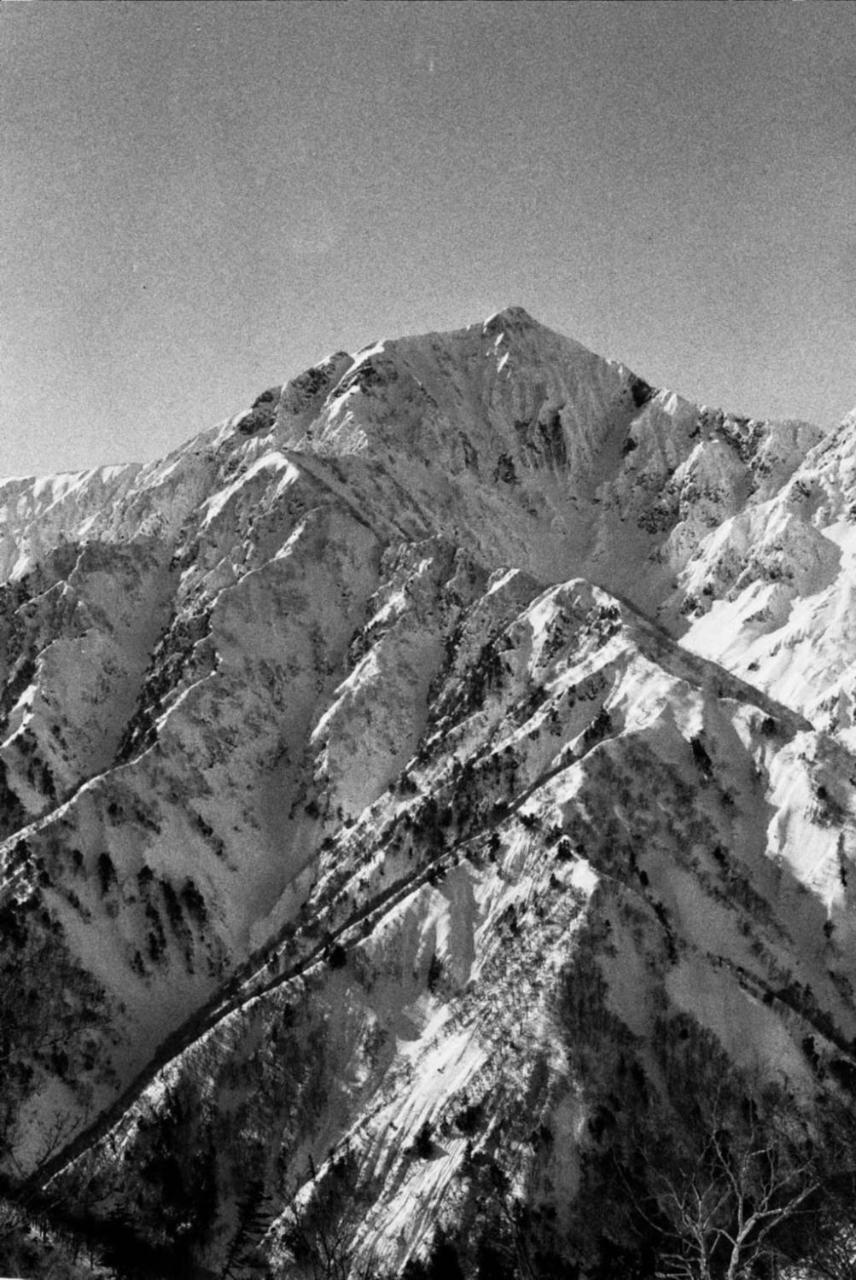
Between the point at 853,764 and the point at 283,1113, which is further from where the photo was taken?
the point at 853,764

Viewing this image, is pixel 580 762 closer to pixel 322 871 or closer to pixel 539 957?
pixel 539 957

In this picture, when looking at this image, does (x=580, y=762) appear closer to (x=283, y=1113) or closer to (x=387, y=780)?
(x=387, y=780)

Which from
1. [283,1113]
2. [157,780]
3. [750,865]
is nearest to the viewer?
[283,1113]

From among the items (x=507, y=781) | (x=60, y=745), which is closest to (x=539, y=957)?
(x=507, y=781)

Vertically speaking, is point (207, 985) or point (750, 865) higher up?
point (207, 985)

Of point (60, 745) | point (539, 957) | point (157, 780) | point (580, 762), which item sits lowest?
point (539, 957)

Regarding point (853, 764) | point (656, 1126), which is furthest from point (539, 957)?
point (853, 764)

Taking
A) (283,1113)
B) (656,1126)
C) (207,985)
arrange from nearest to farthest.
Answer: (656,1126)
(283,1113)
(207,985)
